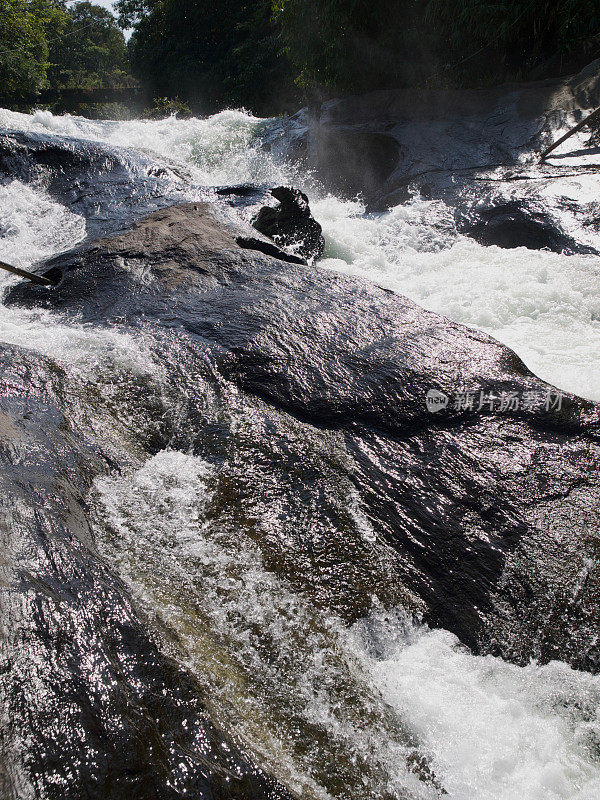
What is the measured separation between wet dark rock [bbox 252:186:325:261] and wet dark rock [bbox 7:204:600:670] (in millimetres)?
1601

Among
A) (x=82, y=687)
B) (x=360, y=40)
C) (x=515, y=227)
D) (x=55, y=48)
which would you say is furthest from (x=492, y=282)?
(x=55, y=48)

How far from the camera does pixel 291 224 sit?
604cm

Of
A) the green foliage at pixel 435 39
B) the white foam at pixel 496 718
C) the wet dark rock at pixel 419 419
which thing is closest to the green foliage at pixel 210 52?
the green foliage at pixel 435 39

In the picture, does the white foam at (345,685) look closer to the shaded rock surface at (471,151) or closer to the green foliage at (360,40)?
the shaded rock surface at (471,151)

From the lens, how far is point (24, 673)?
1441 mm

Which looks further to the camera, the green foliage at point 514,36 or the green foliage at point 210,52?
the green foliage at point 210,52

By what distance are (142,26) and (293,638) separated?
2605 centimetres

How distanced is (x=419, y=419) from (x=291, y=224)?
390 centimetres

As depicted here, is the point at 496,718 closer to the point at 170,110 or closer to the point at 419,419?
the point at 419,419

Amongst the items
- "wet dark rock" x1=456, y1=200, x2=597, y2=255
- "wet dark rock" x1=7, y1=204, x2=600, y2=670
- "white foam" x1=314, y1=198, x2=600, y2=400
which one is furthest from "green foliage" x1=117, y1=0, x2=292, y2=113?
"wet dark rock" x1=7, y1=204, x2=600, y2=670

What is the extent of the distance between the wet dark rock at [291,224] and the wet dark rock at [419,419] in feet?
5.25

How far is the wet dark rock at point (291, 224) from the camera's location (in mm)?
5773

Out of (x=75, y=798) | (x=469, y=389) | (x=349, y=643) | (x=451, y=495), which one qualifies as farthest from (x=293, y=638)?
(x=469, y=389)

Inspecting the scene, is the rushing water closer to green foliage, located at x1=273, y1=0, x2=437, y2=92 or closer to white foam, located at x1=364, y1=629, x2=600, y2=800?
white foam, located at x1=364, y1=629, x2=600, y2=800
